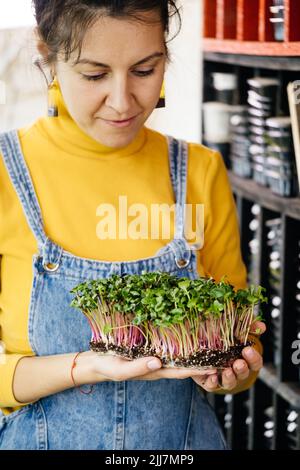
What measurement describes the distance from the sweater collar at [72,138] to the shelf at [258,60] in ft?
1.81

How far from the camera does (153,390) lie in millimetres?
1565

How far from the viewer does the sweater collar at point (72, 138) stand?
1.58 m

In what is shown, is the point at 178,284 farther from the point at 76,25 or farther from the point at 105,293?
the point at 76,25

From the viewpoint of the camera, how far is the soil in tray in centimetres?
142

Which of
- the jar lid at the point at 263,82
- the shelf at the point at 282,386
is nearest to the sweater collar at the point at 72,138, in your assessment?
the jar lid at the point at 263,82

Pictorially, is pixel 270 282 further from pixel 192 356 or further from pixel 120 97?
pixel 120 97

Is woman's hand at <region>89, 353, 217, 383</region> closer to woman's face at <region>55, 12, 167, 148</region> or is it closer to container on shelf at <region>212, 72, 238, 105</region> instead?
woman's face at <region>55, 12, 167, 148</region>

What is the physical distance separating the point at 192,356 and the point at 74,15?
0.61m

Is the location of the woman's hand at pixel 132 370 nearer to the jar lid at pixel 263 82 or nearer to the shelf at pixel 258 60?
the shelf at pixel 258 60

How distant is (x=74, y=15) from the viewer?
56.5 inches

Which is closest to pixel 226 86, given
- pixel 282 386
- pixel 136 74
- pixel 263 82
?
pixel 263 82

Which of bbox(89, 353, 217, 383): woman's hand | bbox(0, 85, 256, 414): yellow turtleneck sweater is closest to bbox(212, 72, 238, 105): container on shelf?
bbox(0, 85, 256, 414): yellow turtleneck sweater

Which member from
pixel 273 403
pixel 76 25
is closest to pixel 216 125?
pixel 273 403
